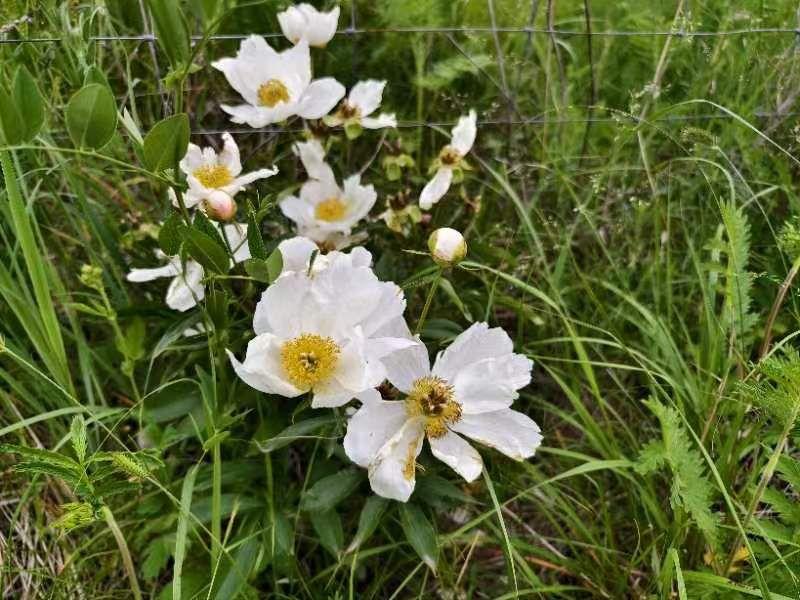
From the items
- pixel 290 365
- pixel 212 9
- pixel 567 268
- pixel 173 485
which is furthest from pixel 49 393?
pixel 567 268

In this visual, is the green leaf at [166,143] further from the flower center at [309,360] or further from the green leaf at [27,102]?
the flower center at [309,360]

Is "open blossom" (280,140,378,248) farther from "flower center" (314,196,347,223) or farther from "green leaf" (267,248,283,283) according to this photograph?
"green leaf" (267,248,283,283)

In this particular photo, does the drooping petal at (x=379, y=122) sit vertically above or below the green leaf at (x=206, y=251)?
below

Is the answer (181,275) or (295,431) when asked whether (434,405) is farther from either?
(181,275)

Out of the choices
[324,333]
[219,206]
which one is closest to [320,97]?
[219,206]

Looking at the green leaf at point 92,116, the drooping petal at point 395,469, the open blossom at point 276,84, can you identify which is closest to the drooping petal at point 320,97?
the open blossom at point 276,84

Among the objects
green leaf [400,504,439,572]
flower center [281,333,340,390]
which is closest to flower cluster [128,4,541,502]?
flower center [281,333,340,390]
